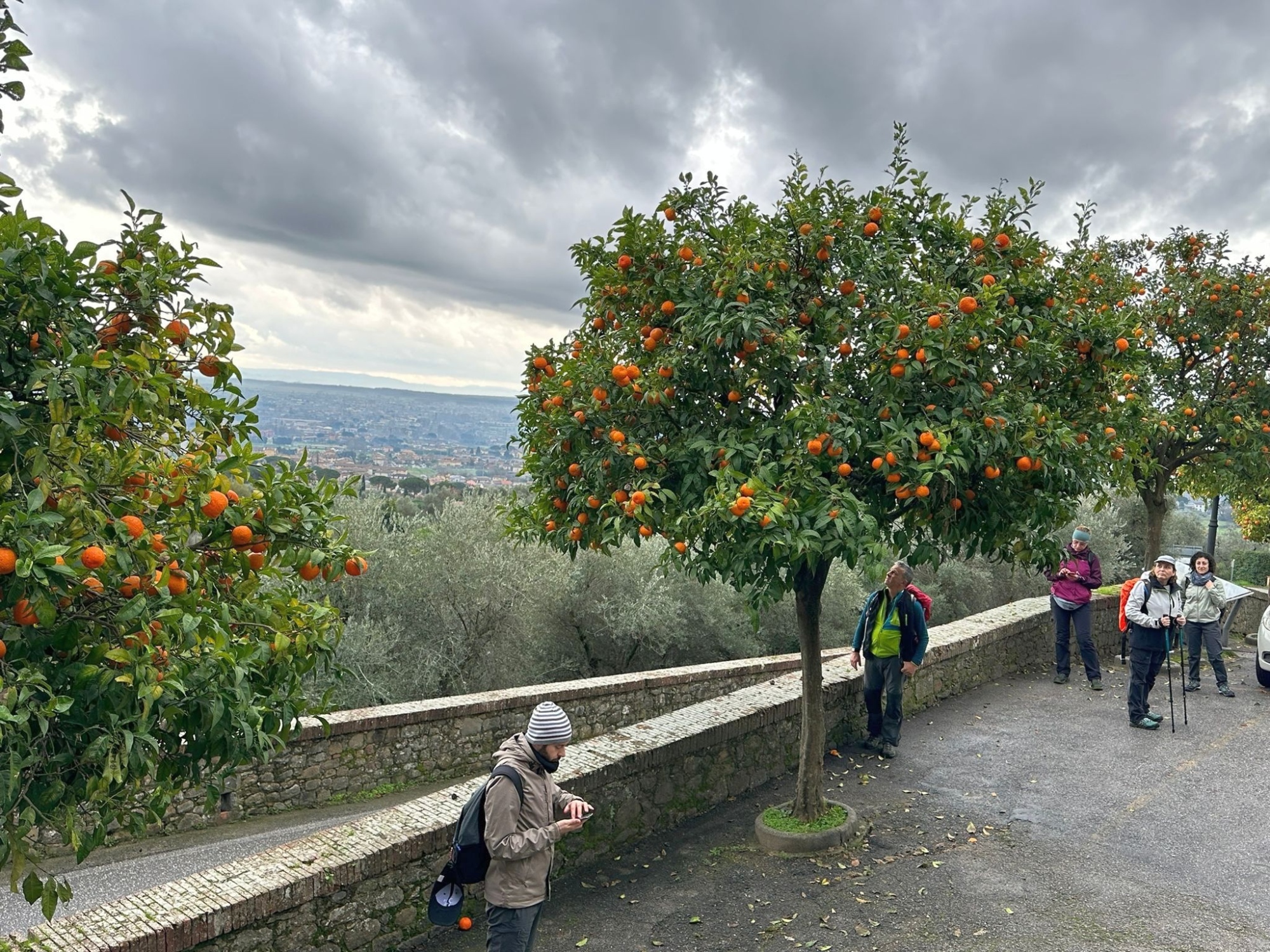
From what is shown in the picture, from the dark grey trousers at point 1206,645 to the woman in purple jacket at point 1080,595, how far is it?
1.15 m

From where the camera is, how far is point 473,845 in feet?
15.2

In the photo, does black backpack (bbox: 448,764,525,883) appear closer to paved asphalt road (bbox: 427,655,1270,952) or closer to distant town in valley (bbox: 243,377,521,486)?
paved asphalt road (bbox: 427,655,1270,952)

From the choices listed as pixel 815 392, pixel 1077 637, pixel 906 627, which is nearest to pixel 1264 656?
pixel 1077 637

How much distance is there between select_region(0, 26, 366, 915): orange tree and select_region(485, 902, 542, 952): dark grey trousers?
5.37 feet

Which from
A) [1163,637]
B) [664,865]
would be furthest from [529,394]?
[1163,637]

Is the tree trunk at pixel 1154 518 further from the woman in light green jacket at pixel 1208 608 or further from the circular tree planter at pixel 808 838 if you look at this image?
the circular tree planter at pixel 808 838

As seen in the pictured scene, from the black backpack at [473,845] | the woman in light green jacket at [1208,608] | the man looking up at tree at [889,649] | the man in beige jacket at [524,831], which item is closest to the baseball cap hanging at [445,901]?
the black backpack at [473,845]

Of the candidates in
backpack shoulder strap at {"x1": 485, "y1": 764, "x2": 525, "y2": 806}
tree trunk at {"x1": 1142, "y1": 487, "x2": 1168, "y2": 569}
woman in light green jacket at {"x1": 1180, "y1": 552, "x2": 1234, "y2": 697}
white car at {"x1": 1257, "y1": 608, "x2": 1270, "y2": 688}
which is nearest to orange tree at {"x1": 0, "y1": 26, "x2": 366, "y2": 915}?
backpack shoulder strap at {"x1": 485, "y1": 764, "x2": 525, "y2": 806}

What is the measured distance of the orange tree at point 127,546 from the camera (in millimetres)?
2791

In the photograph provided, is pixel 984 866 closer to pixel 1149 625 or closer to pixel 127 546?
pixel 1149 625

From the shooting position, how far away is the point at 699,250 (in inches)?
252

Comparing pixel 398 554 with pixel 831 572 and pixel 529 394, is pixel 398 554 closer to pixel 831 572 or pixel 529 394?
pixel 831 572

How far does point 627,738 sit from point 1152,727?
20.3 ft

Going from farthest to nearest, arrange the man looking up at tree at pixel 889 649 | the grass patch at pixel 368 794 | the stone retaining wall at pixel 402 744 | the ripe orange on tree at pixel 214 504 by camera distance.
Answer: the grass patch at pixel 368 794 → the stone retaining wall at pixel 402 744 → the man looking up at tree at pixel 889 649 → the ripe orange on tree at pixel 214 504
